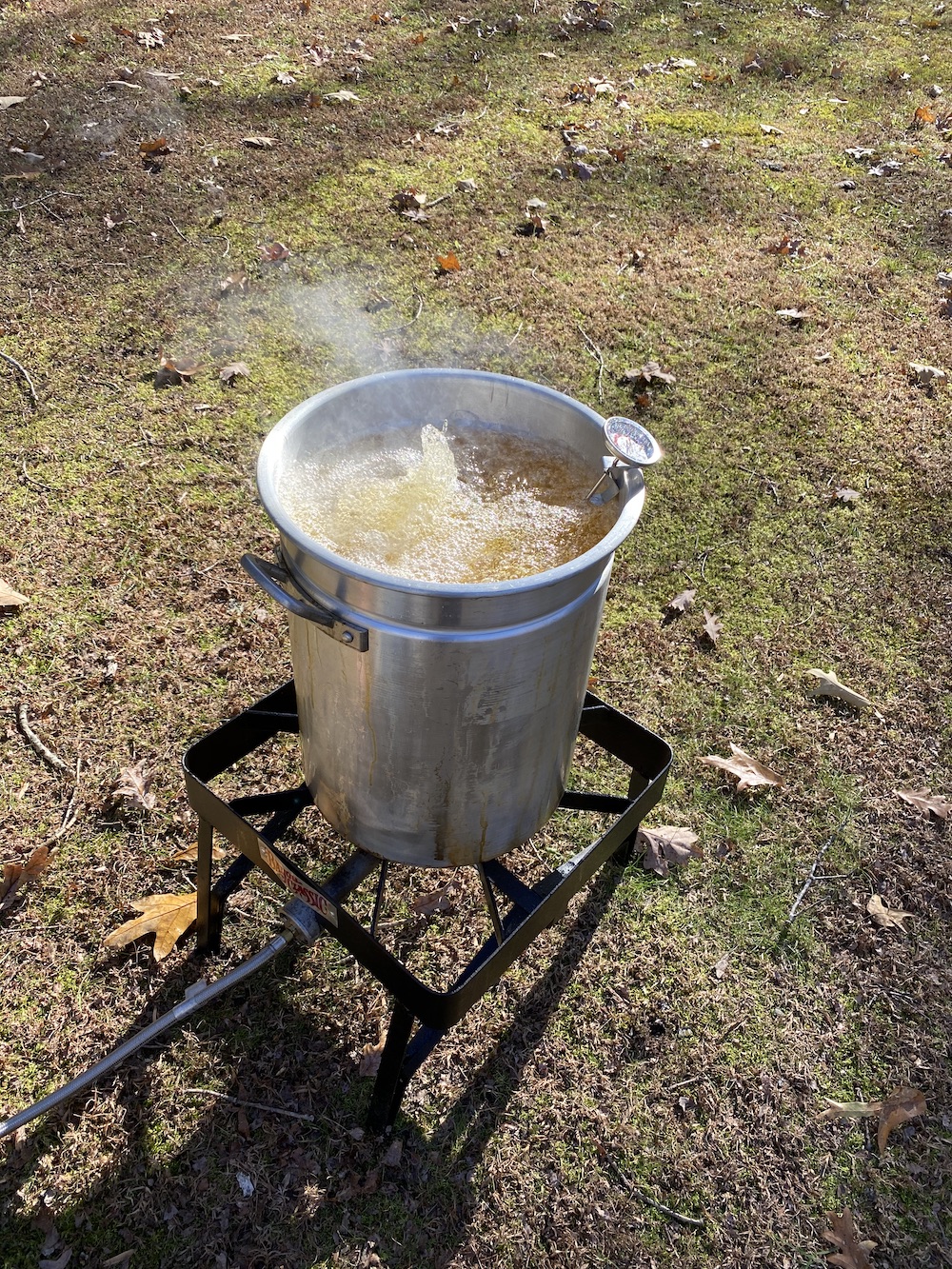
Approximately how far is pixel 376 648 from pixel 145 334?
4.02 meters

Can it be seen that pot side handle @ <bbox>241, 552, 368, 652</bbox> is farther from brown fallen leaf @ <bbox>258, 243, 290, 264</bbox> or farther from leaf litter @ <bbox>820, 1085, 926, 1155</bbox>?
brown fallen leaf @ <bbox>258, 243, 290, 264</bbox>

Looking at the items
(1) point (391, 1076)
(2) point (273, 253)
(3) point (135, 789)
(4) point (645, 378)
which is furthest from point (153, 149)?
(1) point (391, 1076)

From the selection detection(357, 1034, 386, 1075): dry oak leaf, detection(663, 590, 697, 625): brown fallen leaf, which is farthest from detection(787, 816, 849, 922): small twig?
detection(357, 1034, 386, 1075): dry oak leaf

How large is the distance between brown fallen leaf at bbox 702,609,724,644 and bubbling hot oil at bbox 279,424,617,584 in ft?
5.90

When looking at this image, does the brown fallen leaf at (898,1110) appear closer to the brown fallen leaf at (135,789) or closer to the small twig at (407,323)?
the brown fallen leaf at (135,789)

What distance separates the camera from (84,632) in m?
3.59

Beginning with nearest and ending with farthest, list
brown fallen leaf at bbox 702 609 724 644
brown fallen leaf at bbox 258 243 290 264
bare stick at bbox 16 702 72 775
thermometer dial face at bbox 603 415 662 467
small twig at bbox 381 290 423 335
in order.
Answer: thermometer dial face at bbox 603 415 662 467 → bare stick at bbox 16 702 72 775 → brown fallen leaf at bbox 702 609 724 644 → small twig at bbox 381 290 423 335 → brown fallen leaf at bbox 258 243 290 264

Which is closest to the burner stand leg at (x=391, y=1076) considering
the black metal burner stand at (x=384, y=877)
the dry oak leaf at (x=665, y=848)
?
the black metal burner stand at (x=384, y=877)

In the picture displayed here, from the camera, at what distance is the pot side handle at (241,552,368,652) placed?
1788 mm

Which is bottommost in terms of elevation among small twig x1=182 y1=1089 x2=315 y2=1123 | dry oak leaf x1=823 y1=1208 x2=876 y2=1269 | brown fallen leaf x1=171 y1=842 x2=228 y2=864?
small twig x1=182 y1=1089 x2=315 y2=1123

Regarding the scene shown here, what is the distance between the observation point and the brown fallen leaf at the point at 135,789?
120 inches

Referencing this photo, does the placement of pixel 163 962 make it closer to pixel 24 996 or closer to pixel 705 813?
pixel 24 996

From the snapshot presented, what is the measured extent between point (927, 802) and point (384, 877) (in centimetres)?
210

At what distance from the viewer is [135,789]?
306cm
